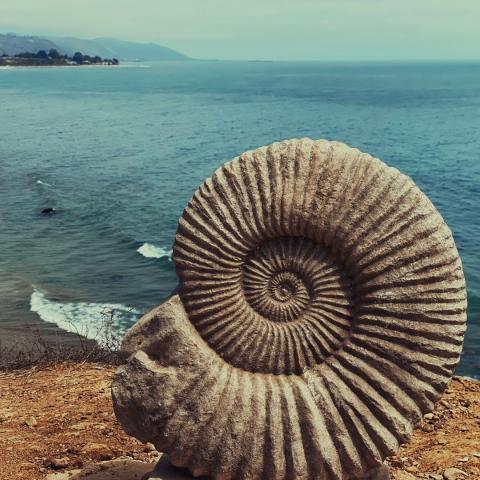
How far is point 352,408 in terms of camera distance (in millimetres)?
7027

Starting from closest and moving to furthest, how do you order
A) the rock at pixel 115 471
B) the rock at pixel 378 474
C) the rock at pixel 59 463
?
the rock at pixel 378 474 → the rock at pixel 115 471 → the rock at pixel 59 463

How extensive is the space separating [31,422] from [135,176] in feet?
99.4

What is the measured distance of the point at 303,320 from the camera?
7.18 metres

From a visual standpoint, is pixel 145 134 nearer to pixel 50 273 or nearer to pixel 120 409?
pixel 50 273

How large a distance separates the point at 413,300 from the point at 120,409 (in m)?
3.30

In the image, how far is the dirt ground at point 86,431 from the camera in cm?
907

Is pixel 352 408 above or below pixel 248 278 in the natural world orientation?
below

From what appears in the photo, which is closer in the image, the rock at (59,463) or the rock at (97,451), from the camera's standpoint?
the rock at (59,463)

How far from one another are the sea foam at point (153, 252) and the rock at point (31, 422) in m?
15.5

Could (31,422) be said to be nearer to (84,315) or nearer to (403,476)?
(403,476)

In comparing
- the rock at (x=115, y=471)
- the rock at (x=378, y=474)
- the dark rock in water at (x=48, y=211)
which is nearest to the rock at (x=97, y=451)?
the rock at (x=115, y=471)

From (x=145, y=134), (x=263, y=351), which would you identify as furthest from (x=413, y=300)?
(x=145, y=134)

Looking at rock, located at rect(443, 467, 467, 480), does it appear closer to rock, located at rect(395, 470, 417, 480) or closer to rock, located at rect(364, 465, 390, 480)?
rock, located at rect(395, 470, 417, 480)

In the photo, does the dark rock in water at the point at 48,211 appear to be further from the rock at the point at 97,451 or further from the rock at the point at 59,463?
the rock at the point at 59,463
